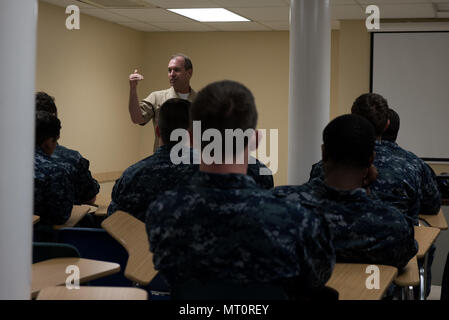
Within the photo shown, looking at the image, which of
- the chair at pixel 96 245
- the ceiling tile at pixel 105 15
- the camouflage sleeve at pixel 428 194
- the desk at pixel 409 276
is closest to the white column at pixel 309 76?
the camouflage sleeve at pixel 428 194

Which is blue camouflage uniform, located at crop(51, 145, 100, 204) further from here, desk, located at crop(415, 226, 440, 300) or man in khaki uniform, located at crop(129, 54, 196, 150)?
desk, located at crop(415, 226, 440, 300)

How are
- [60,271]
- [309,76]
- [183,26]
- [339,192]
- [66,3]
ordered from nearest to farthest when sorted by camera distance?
1. [60,271]
2. [339,192]
3. [309,76]
4. [66,3]
5. [183,26]

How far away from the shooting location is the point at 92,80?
8.84 m

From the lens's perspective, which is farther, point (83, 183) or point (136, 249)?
point (83, 183)

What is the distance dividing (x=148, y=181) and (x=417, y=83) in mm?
6280

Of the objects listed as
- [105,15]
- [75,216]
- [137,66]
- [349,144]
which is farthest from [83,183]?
[137,66]

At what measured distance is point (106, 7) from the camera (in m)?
7.85

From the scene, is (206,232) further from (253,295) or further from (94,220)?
(94,220)

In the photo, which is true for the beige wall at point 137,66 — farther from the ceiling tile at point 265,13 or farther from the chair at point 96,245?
the chair at point 96,245

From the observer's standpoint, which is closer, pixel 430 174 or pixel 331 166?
pixel 331 166

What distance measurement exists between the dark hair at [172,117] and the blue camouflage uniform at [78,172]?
35.2 inches

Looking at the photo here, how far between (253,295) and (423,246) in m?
1.28

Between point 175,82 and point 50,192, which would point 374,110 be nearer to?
point 50,192
